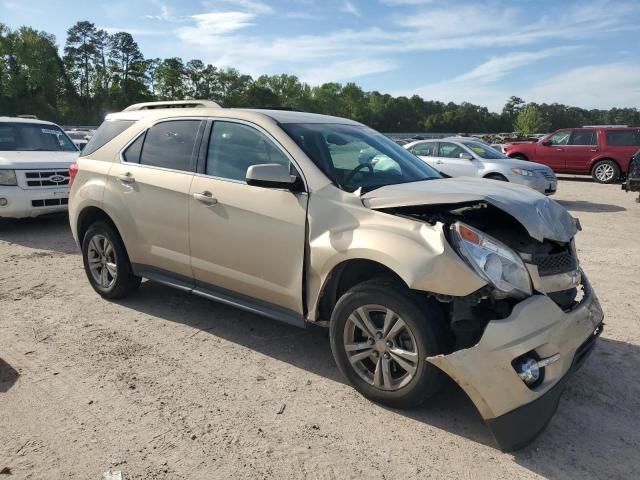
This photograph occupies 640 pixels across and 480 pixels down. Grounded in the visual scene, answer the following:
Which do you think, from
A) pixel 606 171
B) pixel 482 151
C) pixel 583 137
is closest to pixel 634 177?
pixel 482 151

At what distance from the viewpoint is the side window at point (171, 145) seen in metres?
4.32

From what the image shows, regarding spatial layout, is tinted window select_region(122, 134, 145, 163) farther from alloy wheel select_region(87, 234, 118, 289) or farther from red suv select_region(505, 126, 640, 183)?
red suv select_region(505, 126, 640, 183)

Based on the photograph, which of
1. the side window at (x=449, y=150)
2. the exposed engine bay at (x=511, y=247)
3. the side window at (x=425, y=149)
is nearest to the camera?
the exposed engine bay at (x=511, y=247)

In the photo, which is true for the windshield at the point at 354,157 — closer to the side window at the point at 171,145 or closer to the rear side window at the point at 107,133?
the side window at the point at 171,145

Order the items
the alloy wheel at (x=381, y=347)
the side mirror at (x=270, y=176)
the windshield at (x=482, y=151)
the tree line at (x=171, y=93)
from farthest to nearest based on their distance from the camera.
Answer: the tree line at (x=171, y=93), the windshield at (x=482, y=151), the side mirror at (x=270, y=176), the alloy wheel at (x=381, y=347)

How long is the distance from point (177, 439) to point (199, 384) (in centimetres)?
63

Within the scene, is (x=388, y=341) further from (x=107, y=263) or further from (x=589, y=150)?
(x=589, y=150)

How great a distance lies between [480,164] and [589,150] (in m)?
7.64

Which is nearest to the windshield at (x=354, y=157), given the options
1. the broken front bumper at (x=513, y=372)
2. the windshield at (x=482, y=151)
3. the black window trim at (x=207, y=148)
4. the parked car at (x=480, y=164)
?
the black window trim at (x=207, y=148)

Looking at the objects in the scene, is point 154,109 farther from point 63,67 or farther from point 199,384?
point 63,67

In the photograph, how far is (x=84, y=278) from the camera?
596 centimetres

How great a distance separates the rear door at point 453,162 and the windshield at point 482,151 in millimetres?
225

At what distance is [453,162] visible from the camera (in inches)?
494

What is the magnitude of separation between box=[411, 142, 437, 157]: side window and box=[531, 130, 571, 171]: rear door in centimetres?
674
